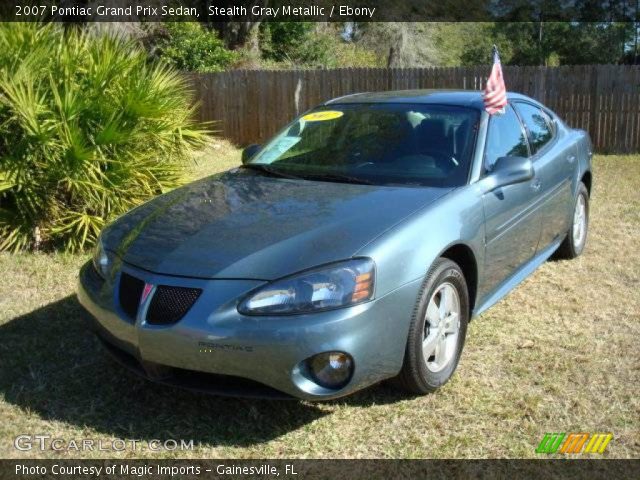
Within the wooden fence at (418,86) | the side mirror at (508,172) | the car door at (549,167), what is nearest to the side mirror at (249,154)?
the side mirror at (508,172)

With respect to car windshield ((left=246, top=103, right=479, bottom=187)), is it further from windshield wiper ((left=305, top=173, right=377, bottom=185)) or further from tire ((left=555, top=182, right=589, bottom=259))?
tire ((left=555, top=182, right=589, bottom=259))

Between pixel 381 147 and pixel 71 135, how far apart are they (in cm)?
308

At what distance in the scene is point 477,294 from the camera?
3969 millimetres

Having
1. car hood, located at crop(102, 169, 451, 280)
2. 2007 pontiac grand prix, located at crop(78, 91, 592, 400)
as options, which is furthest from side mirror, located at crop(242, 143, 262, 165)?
car hood, located at crop(102, 169, 451, 280)

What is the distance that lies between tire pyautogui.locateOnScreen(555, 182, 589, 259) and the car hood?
2.48m

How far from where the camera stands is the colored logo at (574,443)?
3180mm

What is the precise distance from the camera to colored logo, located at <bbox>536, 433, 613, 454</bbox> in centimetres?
318

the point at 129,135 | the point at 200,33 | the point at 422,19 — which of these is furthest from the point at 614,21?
the point at 129,135

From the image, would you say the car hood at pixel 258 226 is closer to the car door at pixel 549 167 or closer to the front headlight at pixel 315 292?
the front headlight at pixel 315 292

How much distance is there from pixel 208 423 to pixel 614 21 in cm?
3365

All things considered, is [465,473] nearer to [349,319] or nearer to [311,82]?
[349,319]

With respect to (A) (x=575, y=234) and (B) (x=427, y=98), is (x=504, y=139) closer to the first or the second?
(B) (x=427, y=98)

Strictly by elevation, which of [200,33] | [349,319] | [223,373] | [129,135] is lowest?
[223,373]

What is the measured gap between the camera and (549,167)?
4988 mm
